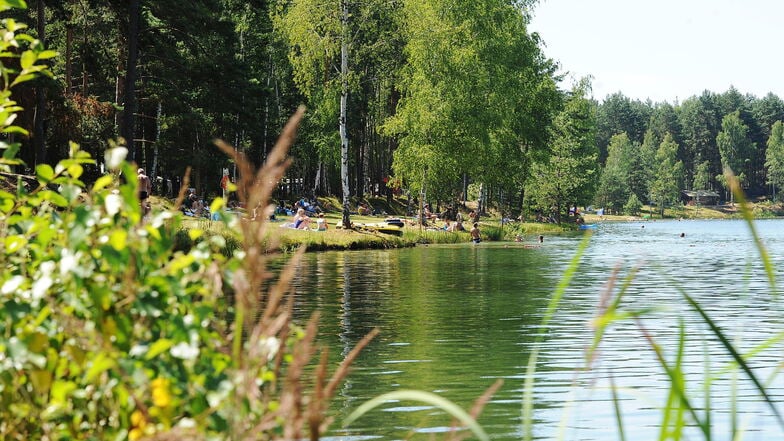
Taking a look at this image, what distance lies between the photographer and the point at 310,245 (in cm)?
3725

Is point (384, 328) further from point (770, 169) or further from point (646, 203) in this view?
point (770, 169)

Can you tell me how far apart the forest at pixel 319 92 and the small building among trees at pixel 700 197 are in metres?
80.7

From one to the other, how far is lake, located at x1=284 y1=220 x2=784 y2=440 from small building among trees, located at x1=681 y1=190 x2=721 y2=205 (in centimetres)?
13366

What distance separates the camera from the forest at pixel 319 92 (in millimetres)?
29766

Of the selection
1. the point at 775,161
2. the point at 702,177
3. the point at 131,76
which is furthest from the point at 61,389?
the point at 702,177

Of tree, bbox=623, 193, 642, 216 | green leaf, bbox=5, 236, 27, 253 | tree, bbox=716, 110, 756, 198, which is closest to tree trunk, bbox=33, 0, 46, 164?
green leaf, bbox=5, 236, 27, 253

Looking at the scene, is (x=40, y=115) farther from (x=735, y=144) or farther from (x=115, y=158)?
(x=735, y=144)

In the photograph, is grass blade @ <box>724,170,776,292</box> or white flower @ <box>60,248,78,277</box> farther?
white flower @ <box>60,248,78,277</box>

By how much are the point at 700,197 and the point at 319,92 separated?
116m

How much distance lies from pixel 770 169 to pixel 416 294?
150 m

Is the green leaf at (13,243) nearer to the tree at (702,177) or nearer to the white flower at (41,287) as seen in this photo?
the white flower at (41,287)

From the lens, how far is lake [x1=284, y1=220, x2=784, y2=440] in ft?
29.0

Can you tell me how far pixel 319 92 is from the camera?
55.3 meters

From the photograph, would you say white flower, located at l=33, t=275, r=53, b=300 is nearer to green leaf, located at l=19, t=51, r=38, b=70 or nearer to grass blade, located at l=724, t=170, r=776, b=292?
green leaf, located at l=19, t=51, r=38, b=70
